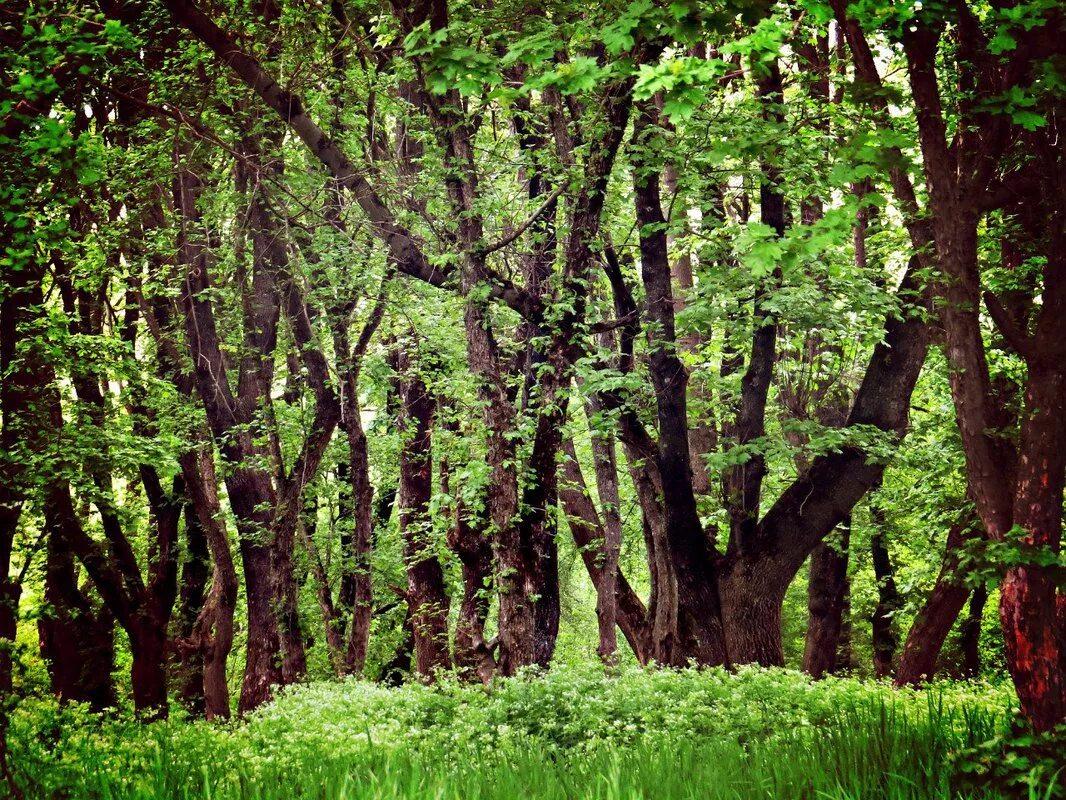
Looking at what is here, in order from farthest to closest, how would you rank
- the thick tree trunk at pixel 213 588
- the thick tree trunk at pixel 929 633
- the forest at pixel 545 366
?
the thick tree trunk at pixel 213 588
the thick tree trunk at pixel 929 633
the forest at pixel 545 366

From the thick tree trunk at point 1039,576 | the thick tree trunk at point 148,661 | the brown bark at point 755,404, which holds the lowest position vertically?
the thick tree trunk at point 148,661

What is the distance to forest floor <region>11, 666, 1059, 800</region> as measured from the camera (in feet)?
15.8

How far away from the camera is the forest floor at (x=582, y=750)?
4.81 meters

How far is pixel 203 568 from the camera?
65.9 feet

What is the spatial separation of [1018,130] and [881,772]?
13.5ft

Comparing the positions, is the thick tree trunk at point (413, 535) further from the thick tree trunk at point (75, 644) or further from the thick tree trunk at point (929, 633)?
the thick tree trunk at point (929, 633)

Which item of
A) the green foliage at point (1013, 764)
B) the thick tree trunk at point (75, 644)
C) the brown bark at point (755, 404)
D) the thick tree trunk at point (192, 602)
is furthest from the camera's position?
the thick tree trunk at point (192, 602)

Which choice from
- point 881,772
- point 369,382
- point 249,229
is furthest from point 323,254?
point 881,772

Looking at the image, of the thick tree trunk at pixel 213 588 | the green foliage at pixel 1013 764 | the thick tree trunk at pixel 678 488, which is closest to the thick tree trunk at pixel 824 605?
the thick tree trunk at pixel 678 488

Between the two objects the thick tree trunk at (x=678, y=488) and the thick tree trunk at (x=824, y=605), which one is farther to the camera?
the thick tree trunk at (x=824, y=605)

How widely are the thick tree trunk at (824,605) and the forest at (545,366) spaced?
75 millimetres

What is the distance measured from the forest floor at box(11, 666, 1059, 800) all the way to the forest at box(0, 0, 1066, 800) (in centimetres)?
6

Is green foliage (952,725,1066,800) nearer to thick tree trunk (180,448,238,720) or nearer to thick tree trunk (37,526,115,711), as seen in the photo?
thick tree trunk (180,448,238,720)

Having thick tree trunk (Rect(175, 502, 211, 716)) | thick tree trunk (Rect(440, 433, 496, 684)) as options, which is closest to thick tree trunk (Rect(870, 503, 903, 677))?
thick tree trunk (Rect(440, 433, 496, 684))
